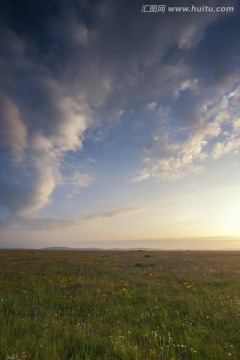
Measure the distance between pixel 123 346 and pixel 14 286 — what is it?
9883 mm

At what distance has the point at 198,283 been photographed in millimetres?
14016

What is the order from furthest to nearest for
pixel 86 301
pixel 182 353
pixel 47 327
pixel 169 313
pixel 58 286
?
pixel 58 286 → pixel 86 301 → pixel 169 313 → pixel 47 327 → pixel 182 353

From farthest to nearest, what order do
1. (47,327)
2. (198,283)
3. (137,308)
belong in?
1. (198,283)
2. (137,308)
3. (47,327)

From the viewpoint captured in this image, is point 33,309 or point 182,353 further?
point 33,309

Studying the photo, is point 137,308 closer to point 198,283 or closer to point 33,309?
point 33,309

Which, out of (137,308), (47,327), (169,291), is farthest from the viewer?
(169,291)

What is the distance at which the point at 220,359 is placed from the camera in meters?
4.70

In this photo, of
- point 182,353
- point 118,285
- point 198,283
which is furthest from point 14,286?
point 182,353

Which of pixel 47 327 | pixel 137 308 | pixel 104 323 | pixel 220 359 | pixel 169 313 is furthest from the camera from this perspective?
pixel 137 308

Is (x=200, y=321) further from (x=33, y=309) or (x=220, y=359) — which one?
(x=33, y=309)

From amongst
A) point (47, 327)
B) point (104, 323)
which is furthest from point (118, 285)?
point (47, 327)

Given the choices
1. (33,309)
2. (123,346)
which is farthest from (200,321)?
(33,309)

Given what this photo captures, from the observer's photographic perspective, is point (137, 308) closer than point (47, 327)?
No

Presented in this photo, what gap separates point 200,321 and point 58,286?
26.0 ft
